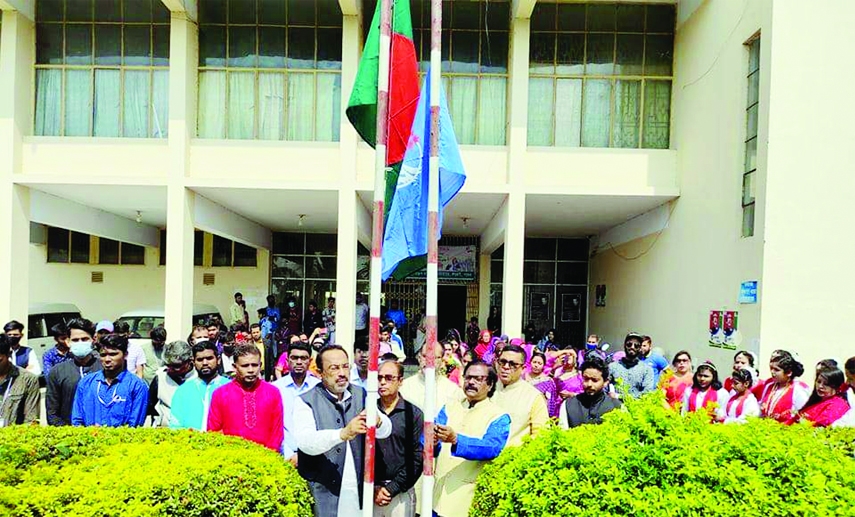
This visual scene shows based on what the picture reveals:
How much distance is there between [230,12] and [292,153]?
3198 millimetres

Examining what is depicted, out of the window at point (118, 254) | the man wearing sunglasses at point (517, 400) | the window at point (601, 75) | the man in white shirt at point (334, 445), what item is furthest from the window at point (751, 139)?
the window at point (118, 254)

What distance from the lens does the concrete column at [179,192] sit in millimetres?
11148

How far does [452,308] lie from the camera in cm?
1795

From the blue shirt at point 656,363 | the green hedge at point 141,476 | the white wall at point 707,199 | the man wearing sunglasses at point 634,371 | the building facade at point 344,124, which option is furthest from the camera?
the building facade at point 344,124

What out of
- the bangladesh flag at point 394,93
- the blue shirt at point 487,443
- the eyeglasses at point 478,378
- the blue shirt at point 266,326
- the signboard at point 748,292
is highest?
the bangladesh flag at point 394,93

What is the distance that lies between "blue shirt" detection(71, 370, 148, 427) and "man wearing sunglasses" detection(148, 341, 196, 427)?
227mm

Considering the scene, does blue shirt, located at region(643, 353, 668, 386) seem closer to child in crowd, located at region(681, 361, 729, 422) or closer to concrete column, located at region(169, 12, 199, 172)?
child in crowd, located at region(681, 361, 729, 422)

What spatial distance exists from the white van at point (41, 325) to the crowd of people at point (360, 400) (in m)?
5.90

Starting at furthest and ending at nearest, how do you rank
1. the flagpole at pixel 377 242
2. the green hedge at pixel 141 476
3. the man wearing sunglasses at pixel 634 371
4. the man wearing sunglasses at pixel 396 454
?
1. the man wearing sunglasses at pixel 634 371
2. the man wearing sunglasses at pixel 396 454
3. the flagpole at pixel 377 242
4. the green hedge at pixel 141 476

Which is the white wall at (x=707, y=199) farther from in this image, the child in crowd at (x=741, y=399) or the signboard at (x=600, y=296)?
the signboard at (x=600, y=296)

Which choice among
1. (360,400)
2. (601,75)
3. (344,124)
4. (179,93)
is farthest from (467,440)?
(601,75)

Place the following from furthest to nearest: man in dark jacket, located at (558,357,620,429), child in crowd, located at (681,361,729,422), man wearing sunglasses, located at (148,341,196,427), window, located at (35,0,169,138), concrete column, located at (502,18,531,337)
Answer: window, located at (35,0,169,138), concrete column, located at (502,18,531,337), child in crowd, located at (681,361,729,422), man wearing sunglasses, located at (148,341,196,427), man in dark jacket, located at (558,357,620,429)

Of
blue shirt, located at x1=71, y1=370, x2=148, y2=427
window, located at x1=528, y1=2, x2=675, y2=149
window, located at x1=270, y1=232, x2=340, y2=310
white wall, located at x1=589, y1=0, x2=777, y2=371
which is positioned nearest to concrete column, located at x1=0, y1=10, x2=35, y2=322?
window, located at x1=270, y1=232, x2=340, y2=310

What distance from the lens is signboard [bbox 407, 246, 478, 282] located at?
58.6ft
